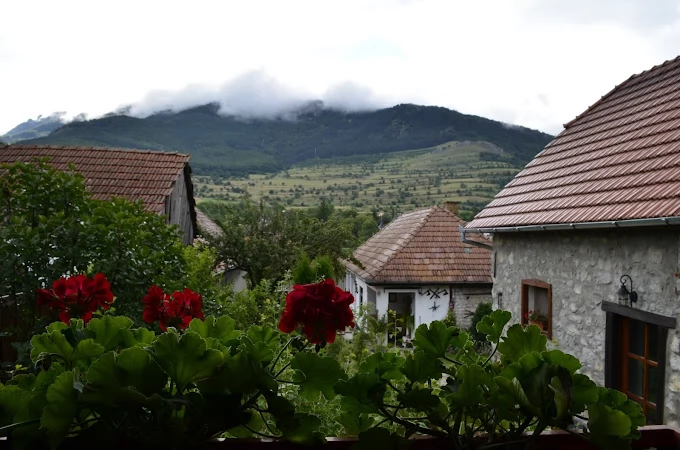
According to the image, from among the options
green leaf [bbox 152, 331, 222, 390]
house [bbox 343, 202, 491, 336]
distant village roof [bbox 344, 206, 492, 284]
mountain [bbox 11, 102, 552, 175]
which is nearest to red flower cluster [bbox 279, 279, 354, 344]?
green leaf [bbox 152, 331, 222, 390]

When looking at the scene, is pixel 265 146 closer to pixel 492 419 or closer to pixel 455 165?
pixel 455 165

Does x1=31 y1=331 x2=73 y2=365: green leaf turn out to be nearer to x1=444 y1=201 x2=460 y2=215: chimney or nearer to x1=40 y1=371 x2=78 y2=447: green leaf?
x1=40 y1=371 x2=78 y2=447: green leaf

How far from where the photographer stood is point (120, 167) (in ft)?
45.1

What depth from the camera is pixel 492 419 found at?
1.35 meters

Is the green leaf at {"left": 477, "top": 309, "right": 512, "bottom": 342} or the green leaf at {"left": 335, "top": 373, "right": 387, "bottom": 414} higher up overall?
the green leaf at {"left": 477, "top": 309, "right": 512, "bottom": 342}

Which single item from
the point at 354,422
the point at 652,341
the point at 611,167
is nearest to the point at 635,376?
the point at 652,341

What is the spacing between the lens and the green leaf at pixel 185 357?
1130 mm

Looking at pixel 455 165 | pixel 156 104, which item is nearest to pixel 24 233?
pixel 455 165

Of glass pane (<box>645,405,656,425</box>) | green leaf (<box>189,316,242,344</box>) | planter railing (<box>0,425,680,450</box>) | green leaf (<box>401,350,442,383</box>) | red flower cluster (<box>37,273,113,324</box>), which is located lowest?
glass pane (<box>645,405,656,425</box>)

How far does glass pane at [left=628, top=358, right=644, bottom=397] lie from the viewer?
570cm

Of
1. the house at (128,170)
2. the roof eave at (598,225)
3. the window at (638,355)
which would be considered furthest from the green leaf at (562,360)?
the house at (128,170)

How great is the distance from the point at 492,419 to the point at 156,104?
530ft

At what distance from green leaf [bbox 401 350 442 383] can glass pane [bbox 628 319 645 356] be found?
5.16 meters

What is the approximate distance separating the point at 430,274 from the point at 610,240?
1111 cm
